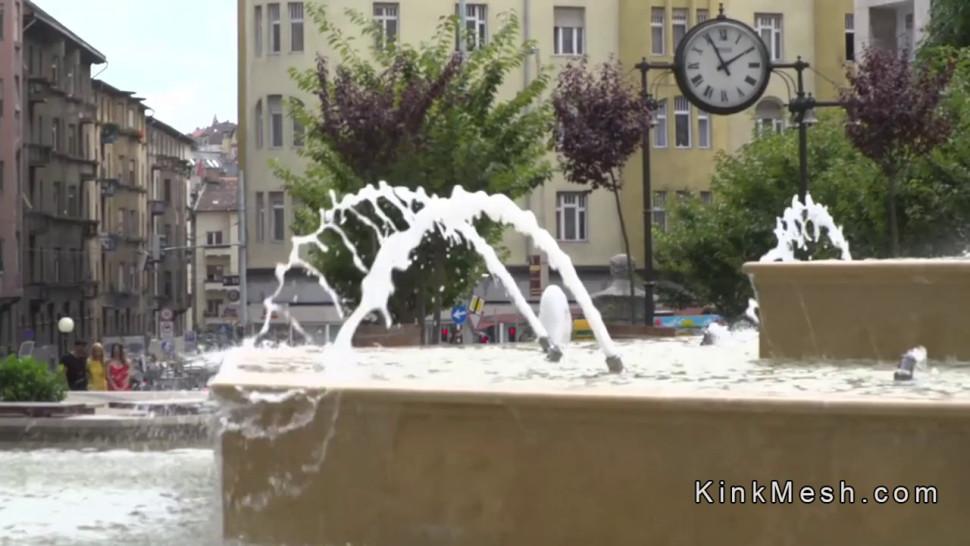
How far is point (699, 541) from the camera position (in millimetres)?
6703

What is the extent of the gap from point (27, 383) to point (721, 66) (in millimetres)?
10559

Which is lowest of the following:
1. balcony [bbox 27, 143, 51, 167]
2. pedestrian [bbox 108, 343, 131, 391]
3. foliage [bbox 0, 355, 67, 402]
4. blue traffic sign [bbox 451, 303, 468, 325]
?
pedestrian [bbox 108, 343, 131, 391]

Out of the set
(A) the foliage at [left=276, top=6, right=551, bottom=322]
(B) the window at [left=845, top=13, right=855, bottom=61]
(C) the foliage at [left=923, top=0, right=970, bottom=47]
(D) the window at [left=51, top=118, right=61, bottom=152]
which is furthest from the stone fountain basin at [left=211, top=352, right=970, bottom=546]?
(D) the window at [left=51, top=118, right=61, bottom=152]

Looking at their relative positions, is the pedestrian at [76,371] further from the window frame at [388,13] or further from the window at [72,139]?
the window at [72,139]

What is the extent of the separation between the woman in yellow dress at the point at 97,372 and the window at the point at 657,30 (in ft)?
104

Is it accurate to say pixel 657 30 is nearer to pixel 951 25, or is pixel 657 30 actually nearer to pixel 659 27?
pixel 659 27

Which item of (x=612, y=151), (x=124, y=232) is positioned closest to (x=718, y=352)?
(x=612, y=151)

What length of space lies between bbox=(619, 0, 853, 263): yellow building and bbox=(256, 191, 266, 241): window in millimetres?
10494

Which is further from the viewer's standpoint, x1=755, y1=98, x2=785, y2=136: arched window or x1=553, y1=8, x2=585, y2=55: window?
x1=553, y1=8, x2=585, y2=55: window

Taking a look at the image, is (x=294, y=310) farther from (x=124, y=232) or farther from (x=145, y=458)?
(x=124, y=232)

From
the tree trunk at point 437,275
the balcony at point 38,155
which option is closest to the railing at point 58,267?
the balcony at point 38,155

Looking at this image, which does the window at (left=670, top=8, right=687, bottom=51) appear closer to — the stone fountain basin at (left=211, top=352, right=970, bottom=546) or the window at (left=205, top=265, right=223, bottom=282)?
the stone fountain basin at (left=211, top=352, right=970, bottom=546)

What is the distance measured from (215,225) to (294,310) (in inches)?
3364

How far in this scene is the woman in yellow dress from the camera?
91.7ft
